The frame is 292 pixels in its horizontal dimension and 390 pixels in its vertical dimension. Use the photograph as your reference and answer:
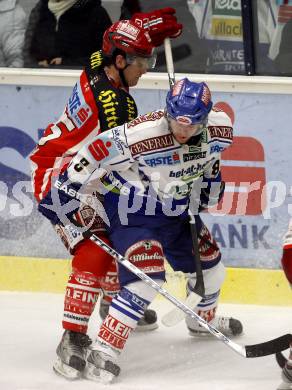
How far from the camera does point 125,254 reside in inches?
191

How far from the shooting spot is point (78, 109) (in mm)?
→ 5043

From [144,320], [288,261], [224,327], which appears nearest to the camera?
[288,261]

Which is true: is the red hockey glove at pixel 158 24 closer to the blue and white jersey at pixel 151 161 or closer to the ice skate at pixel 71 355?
the blue and white jersey at pixel 151 161

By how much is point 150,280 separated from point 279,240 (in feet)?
4.43

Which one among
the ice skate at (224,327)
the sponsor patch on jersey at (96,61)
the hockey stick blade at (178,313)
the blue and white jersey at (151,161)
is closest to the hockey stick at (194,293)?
the hockey stick blade at (178,313)

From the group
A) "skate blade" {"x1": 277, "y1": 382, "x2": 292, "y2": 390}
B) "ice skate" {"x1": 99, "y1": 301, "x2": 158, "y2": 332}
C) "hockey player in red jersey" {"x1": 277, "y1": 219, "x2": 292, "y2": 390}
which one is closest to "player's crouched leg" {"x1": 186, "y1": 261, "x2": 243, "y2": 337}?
"ice skate" {"x1": 99, "y1": 301, "x2": 158, "y2": 332}

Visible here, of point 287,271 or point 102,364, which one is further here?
point 102,364

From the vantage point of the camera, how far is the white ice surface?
477 cm

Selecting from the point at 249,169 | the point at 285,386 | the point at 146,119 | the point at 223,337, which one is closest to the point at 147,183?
the point at 146,119

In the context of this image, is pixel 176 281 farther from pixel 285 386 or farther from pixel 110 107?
pixel 285 386

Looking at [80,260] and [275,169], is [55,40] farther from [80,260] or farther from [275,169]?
[80,260]

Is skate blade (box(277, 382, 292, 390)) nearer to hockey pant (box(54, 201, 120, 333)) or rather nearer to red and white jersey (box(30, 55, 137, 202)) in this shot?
Result: hockey pant (box(54, 201, 120, 333))

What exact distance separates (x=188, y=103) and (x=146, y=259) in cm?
64

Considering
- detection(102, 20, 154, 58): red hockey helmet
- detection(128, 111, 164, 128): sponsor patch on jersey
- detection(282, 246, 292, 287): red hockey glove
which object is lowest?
detection(282, 246, 292, 287): red hockey glove
